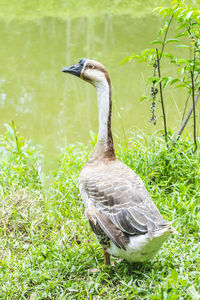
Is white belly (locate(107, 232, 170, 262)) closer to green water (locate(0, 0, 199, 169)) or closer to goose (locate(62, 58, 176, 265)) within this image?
goose (locate(62, 58, 176, 265))

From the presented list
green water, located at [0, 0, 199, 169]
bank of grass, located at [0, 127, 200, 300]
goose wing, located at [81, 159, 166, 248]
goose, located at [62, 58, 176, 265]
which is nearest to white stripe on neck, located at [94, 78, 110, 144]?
goose, located at [62, 58, 176, 265]

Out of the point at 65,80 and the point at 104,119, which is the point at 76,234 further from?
the point at 65,80

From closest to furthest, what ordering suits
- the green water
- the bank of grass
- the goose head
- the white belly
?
1. the white belly
2. the bank of grass
3. the goose head
4. the green water

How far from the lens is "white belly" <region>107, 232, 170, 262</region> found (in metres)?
2.58

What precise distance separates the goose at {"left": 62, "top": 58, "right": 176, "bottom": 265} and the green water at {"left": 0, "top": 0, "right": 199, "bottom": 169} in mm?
1506

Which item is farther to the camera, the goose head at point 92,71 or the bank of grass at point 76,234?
the goose head at point 92,71

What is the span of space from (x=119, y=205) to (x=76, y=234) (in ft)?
2.72

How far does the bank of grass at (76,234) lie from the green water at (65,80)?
2.79 feet

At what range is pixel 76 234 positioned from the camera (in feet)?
11.5

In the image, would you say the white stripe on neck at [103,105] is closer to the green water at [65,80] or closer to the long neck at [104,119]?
the long neck at [104,119]

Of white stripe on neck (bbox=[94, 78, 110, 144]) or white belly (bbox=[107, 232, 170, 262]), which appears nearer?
white belly (bbox=[107, 232, 170, 262])

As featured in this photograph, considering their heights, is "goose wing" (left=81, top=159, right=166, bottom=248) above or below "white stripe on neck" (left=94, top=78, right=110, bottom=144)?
below

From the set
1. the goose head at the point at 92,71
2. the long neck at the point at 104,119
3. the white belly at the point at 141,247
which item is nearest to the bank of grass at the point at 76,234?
the white belly at the point at 141,247

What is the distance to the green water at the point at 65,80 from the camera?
634 centimetres
